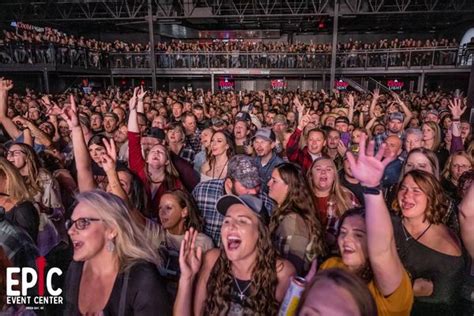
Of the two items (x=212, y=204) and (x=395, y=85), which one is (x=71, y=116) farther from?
(x=395, y=85)

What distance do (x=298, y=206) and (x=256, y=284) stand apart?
914 millimetres

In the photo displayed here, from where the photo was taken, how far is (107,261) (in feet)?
6.57

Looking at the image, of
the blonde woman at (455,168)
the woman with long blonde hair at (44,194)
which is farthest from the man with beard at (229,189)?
the blonde woman at (455,168)

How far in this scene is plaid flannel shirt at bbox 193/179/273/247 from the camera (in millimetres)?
3303

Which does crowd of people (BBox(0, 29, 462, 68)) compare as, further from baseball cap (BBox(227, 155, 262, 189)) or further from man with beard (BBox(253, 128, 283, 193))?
baseball cap (BBox(227, 155, 262, 189))

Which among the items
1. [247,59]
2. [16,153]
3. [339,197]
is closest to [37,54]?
[247,59]

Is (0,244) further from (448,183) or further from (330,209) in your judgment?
(448,183)

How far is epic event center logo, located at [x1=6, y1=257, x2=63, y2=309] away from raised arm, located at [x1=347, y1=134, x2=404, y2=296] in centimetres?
194

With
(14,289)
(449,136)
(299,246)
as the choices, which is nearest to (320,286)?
(299,246)

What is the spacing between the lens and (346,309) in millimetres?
1428

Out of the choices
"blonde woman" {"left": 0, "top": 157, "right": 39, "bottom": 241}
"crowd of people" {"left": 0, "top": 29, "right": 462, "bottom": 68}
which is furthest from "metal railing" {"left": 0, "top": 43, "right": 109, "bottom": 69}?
"blonde woman" {"left": 0, "top": 157, "right": 39, "bottom": 241}

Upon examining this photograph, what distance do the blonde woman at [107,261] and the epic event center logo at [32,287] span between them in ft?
1.09

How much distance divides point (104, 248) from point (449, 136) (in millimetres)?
5535

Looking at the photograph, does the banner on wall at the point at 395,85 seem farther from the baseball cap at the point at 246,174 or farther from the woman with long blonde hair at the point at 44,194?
the woman with long blonde hair at the point at 44,194
